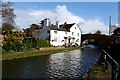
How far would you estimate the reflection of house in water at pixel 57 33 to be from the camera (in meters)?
74.4

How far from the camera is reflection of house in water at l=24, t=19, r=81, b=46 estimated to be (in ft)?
244

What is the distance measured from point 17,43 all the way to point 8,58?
1187cm

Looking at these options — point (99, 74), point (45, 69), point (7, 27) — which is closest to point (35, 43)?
point (7, 27)

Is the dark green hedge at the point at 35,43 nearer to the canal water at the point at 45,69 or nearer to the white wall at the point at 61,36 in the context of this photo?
the white wall at the point at 61,36

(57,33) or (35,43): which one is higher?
(57,33)

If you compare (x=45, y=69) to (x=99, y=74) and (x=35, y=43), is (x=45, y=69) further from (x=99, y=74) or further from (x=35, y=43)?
(x=35, y=43)

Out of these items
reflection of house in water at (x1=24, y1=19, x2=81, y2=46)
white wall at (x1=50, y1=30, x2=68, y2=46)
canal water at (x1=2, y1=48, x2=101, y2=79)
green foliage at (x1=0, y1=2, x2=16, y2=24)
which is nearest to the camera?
canal water at (x1=2, y1=48, x2=101, y2=79)

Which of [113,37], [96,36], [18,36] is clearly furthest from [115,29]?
[18,36]

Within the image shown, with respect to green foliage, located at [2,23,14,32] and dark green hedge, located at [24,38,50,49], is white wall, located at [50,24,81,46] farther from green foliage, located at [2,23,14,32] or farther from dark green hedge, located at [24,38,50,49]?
green foliage, located at [2,23,14,32]

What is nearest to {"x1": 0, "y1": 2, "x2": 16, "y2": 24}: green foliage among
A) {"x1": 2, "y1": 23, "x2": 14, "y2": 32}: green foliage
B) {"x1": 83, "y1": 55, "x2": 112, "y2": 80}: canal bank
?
{"x1": 2, "y1": 23, "x2": 14, "y2": 32}: green foliage

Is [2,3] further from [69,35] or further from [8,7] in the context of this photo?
[69,35]

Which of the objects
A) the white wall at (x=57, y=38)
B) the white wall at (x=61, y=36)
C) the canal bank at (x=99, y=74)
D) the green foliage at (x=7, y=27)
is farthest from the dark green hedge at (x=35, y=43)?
the canal bank at (x=99, y=74)

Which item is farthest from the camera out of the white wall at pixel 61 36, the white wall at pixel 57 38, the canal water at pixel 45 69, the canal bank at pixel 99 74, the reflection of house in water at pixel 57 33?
the white wall at pixel 61 36

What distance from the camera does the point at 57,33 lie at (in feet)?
257
